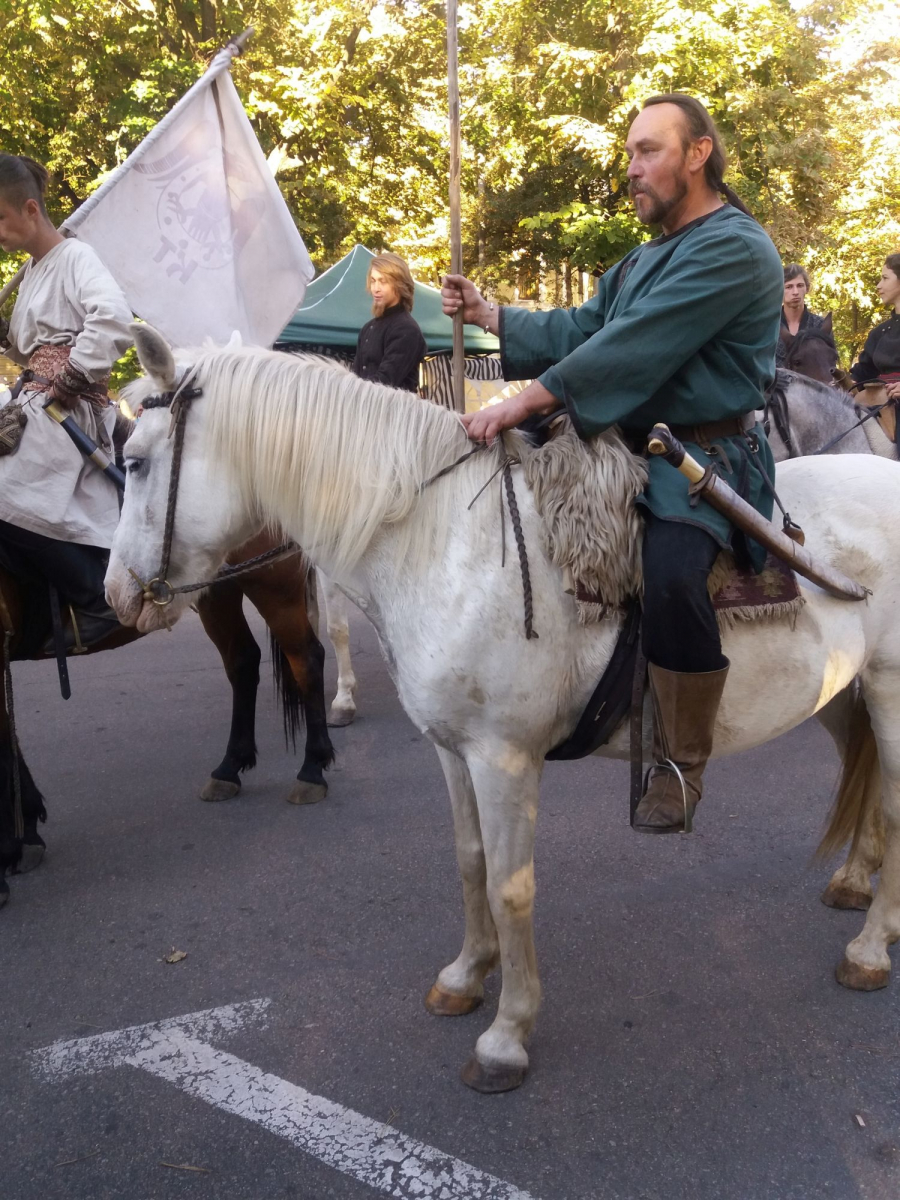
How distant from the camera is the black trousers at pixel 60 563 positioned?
3.28m

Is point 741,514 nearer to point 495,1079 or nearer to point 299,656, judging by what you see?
point 495,1079

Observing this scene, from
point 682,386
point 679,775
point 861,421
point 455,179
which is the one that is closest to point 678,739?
point 679,775

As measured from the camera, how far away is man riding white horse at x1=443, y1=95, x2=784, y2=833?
80.1 inches

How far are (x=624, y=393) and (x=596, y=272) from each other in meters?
13.1

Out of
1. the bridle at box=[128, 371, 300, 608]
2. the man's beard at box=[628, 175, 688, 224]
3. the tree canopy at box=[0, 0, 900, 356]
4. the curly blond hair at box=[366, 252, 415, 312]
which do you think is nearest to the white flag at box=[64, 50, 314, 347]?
the curly blond hair at box=[366, 252, 415, 312]

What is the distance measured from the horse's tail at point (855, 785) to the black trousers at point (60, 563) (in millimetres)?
2676

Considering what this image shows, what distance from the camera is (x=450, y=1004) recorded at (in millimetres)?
2607

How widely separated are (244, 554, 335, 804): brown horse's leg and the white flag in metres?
1.03

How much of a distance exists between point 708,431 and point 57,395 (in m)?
2.24

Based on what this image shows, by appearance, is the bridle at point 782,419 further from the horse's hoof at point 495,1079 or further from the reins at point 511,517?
the horse's hoof at point 495,1079

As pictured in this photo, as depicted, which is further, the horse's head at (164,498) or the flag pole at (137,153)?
the flag pole at (137,153)

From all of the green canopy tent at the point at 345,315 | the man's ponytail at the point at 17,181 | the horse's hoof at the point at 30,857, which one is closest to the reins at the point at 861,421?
the man's ponytail at the point at 17,181

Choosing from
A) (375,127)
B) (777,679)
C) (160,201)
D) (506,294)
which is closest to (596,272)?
(375,127)

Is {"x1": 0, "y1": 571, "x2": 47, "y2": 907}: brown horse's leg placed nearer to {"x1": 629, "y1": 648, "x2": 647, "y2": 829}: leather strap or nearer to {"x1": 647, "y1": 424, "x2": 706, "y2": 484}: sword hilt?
{"x1": 629, "y1": 648, "x2": 647, "y2": 829}: leather strap
